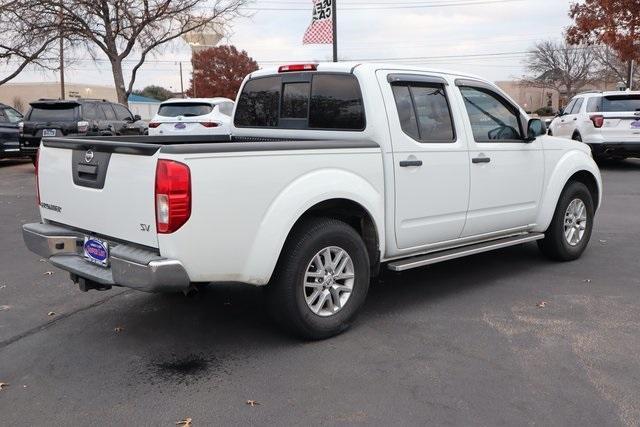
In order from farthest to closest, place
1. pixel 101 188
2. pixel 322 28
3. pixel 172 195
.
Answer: pixel 322 28 < pixel 101 188 < pixel 172 195

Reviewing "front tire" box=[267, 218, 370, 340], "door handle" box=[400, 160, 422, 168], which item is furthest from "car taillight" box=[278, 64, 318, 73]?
"front tire" box=[267, 218, 370, 340]

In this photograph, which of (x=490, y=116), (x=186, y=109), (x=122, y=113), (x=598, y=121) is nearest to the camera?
(x=490, y=116)

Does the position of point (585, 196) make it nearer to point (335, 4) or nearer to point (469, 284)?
point (469, 284)

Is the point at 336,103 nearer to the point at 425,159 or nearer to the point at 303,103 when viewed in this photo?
the point at 303,103

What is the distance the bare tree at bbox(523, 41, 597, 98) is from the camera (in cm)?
6906

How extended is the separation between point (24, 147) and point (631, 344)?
571 inches

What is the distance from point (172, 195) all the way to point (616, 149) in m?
12.9

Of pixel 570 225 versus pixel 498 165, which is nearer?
pixel 498 165

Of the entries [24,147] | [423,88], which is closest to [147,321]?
[423,88]

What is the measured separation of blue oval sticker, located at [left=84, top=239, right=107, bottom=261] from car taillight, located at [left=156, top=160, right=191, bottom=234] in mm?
625

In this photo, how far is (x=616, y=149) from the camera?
45.1 ft

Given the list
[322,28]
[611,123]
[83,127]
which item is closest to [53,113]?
[83,127]

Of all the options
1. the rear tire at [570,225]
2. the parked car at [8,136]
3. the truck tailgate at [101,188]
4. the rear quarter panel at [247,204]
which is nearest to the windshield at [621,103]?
the rear tire at [570,225]

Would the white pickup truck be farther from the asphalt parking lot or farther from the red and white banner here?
the red and white banner
